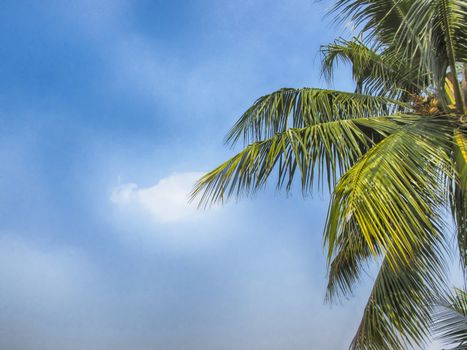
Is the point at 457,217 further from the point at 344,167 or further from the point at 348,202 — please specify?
the point at 348,202

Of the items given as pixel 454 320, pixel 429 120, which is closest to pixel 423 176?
pixel 429 120

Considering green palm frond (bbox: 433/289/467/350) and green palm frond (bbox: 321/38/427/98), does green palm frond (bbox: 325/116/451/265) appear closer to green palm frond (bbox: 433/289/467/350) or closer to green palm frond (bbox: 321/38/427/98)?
green palm frond (bbox: 321/38/427/98)

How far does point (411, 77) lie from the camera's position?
5691 millimetres

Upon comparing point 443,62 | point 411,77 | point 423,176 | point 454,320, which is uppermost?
point 411,77

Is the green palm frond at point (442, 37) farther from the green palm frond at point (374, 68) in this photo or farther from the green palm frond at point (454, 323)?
the green palm frond at point (454, 323)

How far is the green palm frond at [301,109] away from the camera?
535cm

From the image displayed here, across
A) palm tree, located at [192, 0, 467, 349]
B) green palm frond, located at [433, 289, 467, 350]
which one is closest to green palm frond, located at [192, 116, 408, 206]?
palm tree, located at [192, 0, 467, 349]

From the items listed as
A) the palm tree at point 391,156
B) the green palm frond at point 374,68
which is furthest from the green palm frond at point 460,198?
the green palm frond at point 374,68

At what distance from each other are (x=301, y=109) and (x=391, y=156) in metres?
1.70

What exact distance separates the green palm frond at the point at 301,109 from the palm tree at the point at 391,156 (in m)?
0.01

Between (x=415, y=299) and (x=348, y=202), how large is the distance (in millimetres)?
2233

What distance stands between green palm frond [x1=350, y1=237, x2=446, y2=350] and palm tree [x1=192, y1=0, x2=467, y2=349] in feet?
0.03

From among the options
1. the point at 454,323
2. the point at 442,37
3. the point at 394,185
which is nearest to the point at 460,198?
the point at 394,185

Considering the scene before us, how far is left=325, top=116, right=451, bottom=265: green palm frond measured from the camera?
3488 mm
